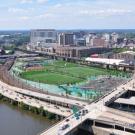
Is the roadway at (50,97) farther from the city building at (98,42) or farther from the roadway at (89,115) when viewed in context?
the city building at (98,42)

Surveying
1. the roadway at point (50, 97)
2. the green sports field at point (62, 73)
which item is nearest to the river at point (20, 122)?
the roadway at point (50, 97)

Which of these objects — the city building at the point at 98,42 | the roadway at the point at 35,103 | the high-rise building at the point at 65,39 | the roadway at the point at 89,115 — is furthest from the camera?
the city building at the point at 98,42

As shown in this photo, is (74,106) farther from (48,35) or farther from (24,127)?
(48,35)

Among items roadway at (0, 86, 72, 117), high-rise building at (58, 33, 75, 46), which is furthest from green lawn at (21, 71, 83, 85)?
high-rise building at (58, 33, 75, 46)

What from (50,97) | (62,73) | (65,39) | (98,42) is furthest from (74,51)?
(50,97)

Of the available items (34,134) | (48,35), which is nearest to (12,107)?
(34,134)

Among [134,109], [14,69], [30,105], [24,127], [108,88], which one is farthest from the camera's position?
[14,69]

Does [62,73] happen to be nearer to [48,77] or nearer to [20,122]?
[48,77]
